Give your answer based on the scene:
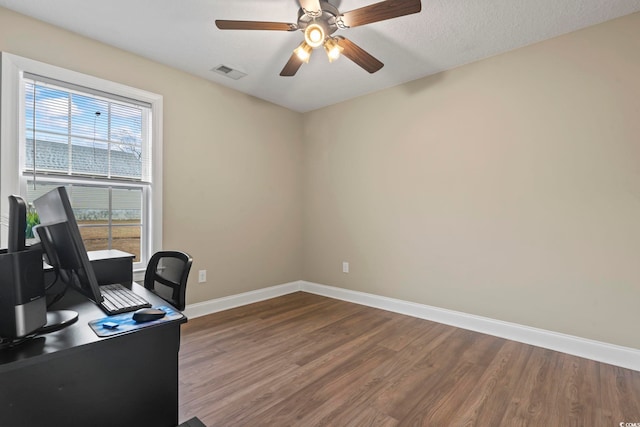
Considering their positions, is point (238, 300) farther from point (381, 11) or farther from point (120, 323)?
point (381, 11)

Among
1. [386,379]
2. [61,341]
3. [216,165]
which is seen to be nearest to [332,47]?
[216,165]

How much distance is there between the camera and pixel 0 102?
221 centimetres

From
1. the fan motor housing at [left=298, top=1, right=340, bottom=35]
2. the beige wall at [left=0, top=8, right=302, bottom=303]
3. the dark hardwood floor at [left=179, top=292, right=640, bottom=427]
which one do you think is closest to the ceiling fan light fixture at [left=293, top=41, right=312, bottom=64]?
the fan motor housing at [left=298, top=1, right=340, bottom=35]

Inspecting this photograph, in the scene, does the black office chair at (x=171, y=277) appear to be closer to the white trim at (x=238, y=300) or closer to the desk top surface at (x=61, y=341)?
the desk top surface at (x=61, y=341)

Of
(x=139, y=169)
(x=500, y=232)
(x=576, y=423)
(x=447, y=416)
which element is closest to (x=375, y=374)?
(x=447, y=416)

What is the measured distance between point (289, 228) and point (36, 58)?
298cm

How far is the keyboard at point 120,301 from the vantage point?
1232 mm

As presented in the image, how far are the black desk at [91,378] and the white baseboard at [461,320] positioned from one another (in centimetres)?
220

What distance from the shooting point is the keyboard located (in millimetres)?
1232

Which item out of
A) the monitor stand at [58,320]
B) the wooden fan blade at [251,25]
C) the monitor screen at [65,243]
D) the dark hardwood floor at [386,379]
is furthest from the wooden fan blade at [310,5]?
the dark hardwood floor at [386,379]

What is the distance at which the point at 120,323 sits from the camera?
109cm

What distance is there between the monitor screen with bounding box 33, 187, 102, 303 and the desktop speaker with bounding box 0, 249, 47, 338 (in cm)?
9

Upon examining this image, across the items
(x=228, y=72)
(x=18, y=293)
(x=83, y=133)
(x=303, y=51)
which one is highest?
(x=228, y=72)

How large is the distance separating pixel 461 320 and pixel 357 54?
2.62 meters
